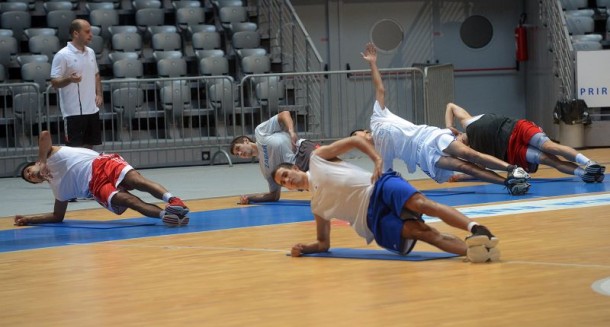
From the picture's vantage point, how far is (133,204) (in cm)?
1127

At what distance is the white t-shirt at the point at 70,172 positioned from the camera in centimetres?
1171

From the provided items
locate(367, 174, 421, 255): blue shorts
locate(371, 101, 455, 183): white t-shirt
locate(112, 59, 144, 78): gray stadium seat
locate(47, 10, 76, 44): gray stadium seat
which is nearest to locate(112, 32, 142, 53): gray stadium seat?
locate(112, 59, 144, 78): gray stadium seat

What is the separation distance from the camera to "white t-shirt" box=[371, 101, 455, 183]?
13.4 m

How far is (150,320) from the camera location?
6.56 m

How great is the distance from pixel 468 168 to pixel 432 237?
5373 mm

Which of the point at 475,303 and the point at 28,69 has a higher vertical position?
the point at 28,69

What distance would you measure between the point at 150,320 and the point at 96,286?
1.52 m

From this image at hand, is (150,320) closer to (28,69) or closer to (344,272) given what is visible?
(344,272)

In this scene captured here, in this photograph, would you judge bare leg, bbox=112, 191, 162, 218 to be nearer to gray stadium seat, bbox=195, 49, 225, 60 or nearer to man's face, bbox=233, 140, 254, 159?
man's face, bbox=233, 140, 254, 159

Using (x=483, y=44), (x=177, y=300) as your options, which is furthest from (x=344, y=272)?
(x=483, y=44)

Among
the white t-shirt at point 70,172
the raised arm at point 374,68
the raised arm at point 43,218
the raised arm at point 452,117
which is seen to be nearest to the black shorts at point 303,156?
the raised arm at point 374,68

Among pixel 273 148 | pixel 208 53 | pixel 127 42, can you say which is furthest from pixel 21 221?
pixel 208 53

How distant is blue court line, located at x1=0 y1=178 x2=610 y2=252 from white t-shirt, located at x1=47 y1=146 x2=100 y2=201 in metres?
0.37

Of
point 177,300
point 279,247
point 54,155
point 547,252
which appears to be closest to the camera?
point 177,300
